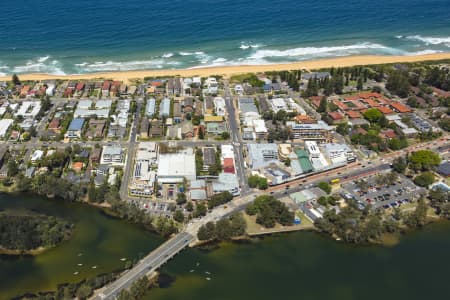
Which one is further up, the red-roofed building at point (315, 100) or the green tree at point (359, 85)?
the green tree at point (359, 85)

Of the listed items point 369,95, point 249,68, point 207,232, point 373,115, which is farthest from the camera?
point 249,68

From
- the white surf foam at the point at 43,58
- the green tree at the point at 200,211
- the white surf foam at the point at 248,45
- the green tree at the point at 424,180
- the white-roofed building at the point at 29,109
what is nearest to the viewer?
the green tree at the point at 200,211

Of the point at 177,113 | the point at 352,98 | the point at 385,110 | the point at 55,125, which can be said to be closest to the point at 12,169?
the point at 55,125

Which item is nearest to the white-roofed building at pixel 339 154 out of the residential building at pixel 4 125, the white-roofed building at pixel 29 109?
the white-roofed building at pixel 29 109

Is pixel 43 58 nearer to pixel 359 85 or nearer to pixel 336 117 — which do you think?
pixel 336 117

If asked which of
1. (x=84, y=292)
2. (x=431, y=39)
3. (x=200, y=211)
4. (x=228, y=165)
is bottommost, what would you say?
(x=84, y=292)

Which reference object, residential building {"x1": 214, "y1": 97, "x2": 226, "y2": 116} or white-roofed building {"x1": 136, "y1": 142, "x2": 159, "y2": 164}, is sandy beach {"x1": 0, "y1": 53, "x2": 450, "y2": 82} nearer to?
residential building {"x1": 214, "y1": 97, "x2": 226, "y2": 116}

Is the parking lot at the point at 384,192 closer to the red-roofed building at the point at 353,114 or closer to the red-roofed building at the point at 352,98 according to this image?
the red-roofed building at the point at 353,114
